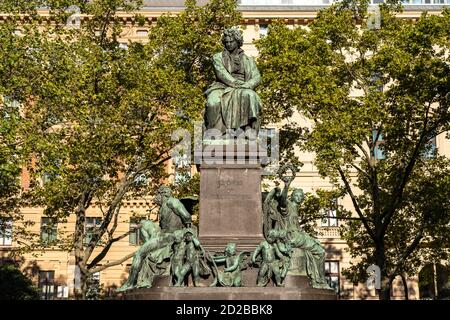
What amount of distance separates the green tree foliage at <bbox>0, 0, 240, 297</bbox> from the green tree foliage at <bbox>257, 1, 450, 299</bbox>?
10.4 ft

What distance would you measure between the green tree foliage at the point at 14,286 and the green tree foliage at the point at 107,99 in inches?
236

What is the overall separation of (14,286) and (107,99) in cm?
1131

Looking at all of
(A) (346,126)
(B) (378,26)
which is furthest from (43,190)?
Answer: (B) (378,26)

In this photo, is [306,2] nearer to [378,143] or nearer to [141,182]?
[378,143]

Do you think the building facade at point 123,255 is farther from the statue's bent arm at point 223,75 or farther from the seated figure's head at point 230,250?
the seated figure's head at point 230,250

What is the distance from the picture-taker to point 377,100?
89.7 feet

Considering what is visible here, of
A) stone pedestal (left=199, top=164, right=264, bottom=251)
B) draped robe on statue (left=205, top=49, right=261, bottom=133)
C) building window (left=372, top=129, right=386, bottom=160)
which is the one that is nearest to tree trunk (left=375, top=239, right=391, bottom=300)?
building window (left=372, top=129, right=386, bottom=160)

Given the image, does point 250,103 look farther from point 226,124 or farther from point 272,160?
point 272,160

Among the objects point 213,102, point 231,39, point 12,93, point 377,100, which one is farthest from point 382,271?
point 12,93

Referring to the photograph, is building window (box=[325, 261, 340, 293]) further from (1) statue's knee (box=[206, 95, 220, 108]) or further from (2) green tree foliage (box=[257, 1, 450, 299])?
(1) statue's knee (box=[206, 95, 220, 108])

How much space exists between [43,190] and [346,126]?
12.0 metres

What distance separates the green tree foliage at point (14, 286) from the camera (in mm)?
32250

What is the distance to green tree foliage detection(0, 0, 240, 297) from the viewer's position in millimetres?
25719
